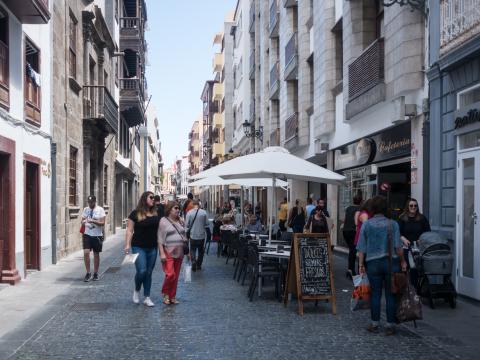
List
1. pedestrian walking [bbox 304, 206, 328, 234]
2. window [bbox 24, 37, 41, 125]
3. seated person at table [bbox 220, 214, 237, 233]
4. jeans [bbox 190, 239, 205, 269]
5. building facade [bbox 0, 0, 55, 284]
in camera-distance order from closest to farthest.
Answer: building facade [bbox 0, 0, 55, 284] → window [bbox 24, 37, 41, 125] → pedestrian walking [bbox 304, 206, 328, 234] → jeans [bbox 190, 239, 205, 269] → seated person at table [bbox 220, 214, 237, 233]

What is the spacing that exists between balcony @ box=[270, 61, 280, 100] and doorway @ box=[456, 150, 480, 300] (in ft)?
62.7

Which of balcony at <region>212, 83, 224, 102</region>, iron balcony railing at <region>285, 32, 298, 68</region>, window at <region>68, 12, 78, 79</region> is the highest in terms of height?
balcony at <region>212, 83, 224, 102</region>

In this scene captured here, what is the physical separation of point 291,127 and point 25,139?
557 inches

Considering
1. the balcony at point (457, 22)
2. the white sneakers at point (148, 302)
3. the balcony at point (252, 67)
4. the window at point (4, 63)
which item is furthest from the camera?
the balcony at point (252, 67)

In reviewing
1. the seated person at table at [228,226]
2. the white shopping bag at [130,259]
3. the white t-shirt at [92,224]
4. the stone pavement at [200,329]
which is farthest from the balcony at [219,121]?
the white shopping bag at [130,259]

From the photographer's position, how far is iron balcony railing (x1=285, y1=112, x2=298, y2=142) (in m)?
24.4

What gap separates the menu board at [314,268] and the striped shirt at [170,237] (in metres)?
1.93

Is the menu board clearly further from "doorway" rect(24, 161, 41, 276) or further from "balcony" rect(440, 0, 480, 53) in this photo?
"doorway" rect(24, 161, 41, 276)

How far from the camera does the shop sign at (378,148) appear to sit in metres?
13.5

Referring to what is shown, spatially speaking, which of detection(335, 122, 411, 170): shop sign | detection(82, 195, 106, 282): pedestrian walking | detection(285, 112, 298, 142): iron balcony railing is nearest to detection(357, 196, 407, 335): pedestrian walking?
detection(335, 122, 411, 170): shop sign

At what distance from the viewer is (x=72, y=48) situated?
18.3 m

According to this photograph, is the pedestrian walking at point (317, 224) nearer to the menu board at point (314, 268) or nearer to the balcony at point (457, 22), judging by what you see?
the menu board at point (314, 268)

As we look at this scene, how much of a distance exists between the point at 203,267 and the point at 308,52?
10500 mm

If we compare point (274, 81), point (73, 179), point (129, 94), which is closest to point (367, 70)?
point (73, 179)
